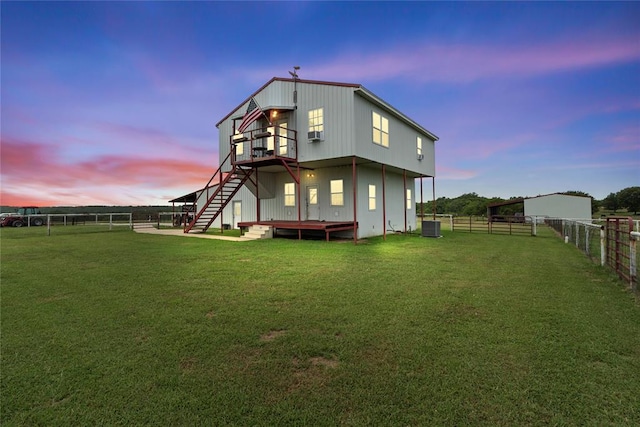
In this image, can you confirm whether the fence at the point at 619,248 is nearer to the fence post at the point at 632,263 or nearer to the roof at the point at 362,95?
the fence post at the point at 632,263

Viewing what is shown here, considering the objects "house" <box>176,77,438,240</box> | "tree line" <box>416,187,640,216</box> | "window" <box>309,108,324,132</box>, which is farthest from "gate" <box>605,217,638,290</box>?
"tree line" <box>416,187,640,216</box>

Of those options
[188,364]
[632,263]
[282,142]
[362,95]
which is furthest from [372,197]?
[188,364]

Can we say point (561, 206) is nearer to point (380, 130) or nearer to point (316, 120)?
point (380, 130)

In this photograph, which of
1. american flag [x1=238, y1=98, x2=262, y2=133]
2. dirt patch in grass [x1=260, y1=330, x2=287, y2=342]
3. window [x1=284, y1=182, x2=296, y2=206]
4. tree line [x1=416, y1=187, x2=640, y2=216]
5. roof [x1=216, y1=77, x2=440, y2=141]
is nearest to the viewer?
dirt patch in grass [x1=260, y1=330, x2=287, y2=342]

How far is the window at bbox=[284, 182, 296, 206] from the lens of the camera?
16.7m

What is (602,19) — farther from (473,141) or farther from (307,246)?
(473,141)

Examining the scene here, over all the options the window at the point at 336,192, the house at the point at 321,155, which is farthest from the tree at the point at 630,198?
the window at the point at 336,192

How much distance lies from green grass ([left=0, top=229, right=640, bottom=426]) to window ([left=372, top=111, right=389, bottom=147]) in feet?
31.3

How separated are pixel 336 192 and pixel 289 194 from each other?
306 centimetres

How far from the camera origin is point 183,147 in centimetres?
2259

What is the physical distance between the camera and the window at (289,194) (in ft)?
54.9

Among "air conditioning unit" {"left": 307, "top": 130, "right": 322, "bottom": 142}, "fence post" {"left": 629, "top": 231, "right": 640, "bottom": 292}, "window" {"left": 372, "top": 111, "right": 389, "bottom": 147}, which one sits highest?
"window" {"left": 372, "top": 111, "right": 389, "bottom": 147}

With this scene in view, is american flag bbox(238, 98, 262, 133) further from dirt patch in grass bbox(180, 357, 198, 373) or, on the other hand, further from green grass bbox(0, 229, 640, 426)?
dirt patch in grass bbox(180, 357, 198, 373)

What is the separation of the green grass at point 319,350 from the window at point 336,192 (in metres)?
8.79
